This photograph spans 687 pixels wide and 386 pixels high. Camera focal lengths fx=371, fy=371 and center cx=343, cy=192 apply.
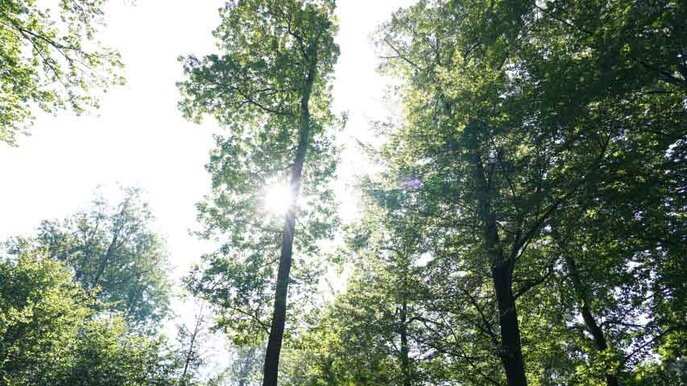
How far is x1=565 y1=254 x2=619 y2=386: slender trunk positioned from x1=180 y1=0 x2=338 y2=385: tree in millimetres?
7991

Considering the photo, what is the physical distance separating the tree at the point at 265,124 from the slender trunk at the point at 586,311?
26.2 feet

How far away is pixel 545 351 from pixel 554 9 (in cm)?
1015

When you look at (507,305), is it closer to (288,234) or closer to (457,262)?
(457,262)

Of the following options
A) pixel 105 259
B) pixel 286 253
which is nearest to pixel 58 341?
pixel 286 253

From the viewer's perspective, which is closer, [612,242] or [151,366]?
[612,242]

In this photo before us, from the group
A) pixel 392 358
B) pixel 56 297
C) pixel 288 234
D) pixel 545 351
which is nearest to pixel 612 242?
pixel 545 351

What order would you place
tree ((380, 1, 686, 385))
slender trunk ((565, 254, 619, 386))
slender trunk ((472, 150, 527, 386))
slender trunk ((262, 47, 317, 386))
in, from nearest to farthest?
tree ((380, 1, 686, 385)) < slender trunk ((472, 150, 527, 386)) < slender trunk ((565, 254, 619, 386)) < slender trunk ((262, 47, 317, 386))

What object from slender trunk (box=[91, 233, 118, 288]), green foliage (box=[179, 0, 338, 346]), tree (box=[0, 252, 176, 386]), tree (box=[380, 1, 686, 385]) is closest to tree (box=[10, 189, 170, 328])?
slender trunk (box=[91, 233, 118, 288])

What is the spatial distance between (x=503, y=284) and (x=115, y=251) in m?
35.2

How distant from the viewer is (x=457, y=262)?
10781mm

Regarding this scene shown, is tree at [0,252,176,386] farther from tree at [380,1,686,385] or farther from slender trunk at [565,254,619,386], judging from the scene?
slender trunk at [565,254,619,386]

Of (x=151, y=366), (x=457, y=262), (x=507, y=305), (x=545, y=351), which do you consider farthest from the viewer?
(x=151, y=366)

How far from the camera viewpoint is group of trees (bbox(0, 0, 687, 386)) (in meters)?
7.58

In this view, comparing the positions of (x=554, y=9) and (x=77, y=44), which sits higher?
(x=77, y=44)
